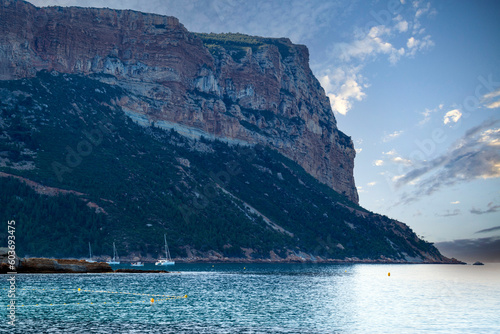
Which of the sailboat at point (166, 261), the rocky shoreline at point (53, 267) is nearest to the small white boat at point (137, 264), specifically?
the sailboat at point (166, 261)

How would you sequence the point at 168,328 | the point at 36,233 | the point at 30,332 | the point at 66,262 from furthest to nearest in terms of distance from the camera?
the point at 36,233, the point at 66,262, the point at 168,328, the point at 30,332

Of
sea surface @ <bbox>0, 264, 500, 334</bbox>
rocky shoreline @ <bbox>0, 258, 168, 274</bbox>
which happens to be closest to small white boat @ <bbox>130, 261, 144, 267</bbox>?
rocky shoreline @ <bbox>0, 258, 168, 274</bbox>

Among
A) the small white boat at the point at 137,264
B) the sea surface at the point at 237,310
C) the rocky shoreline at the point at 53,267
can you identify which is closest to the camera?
the sea surface at the point at 237,310

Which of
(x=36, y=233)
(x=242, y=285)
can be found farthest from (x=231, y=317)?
(x=36, y=233)

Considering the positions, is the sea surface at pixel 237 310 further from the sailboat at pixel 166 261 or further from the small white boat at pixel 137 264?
the sailboat at pixel 166 261

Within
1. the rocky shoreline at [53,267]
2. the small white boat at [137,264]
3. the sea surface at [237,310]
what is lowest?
the sea surface at [237,310]

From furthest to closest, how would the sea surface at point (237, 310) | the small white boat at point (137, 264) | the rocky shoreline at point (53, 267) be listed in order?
the small white boat at point (137, 264) → the rocky shoreline at point (53, 267) → the sea surface at point (237, 310)

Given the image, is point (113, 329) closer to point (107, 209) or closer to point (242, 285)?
point (242, 285)

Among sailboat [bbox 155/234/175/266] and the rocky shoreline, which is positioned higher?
sailboat [bbox 155/234/175/266]

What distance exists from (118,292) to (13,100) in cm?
14406

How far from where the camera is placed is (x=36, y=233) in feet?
473

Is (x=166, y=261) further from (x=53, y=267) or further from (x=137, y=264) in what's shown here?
(x=53, y=267)

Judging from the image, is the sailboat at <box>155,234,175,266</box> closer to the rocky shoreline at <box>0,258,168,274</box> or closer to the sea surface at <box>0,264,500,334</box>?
the rocky shoreline at <box>0,258,168,274</box>

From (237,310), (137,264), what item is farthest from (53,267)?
(237,310)
